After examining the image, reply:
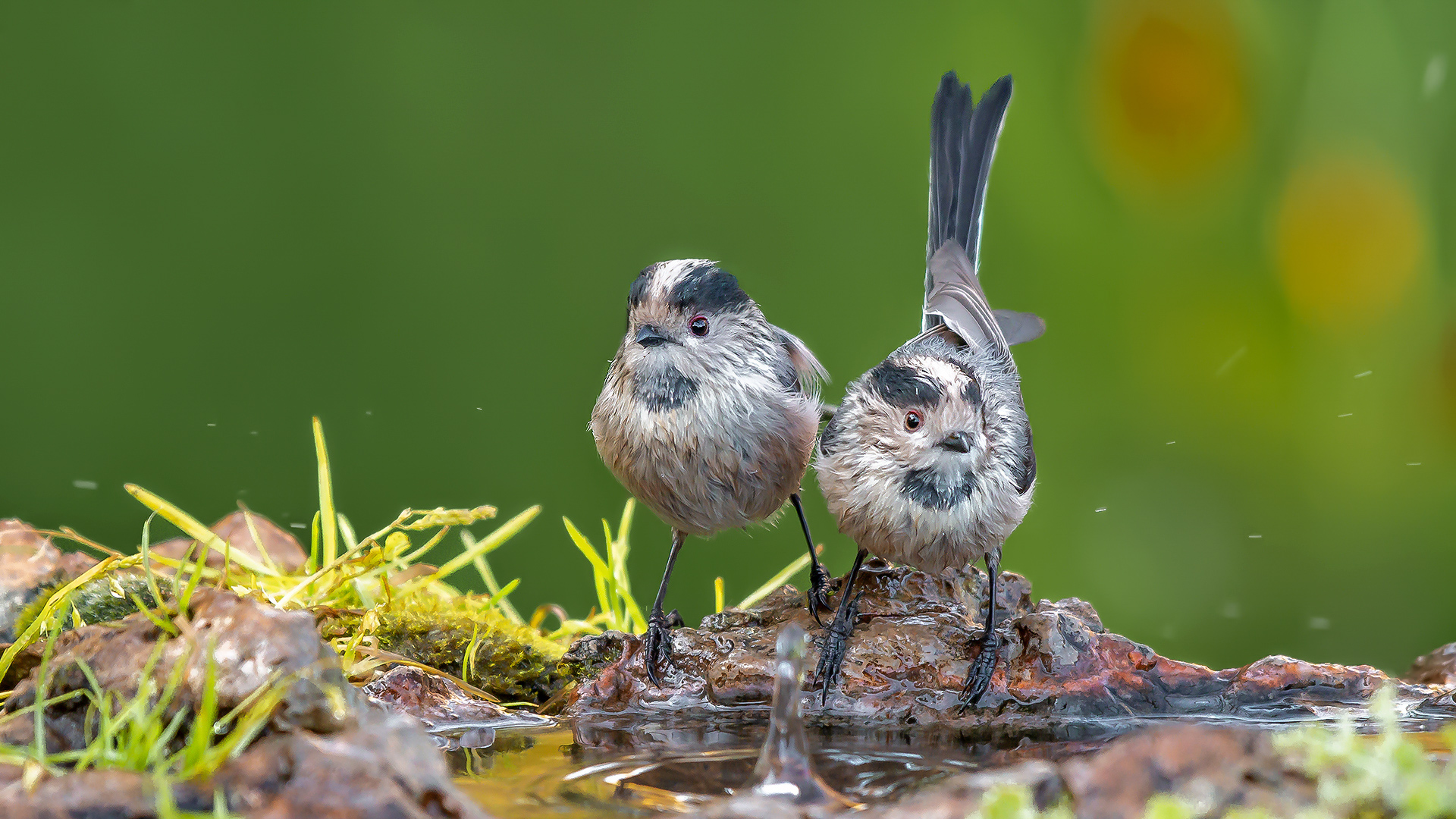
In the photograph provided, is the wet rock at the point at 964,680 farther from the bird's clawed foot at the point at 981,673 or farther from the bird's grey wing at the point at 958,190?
the bird's grey wing at the point at 958,190

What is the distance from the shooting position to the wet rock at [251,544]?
3939 mm

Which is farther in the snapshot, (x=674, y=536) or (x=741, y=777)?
(x=674, y=536)

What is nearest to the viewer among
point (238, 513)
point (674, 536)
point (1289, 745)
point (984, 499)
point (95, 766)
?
point (1289, 745)

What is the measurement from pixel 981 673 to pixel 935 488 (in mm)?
478

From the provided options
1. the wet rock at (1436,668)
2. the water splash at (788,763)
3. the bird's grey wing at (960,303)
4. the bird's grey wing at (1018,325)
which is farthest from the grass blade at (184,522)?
the wet rock at (1436,668)

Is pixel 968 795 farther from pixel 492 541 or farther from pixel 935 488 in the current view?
pixel 492 541

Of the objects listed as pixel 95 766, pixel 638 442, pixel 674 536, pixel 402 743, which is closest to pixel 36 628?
pixel 95 766

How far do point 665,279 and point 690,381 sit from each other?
0.30 m

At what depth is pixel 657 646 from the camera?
124 inches

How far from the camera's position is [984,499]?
2.99 meters

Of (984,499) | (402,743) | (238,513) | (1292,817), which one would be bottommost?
(402,743)

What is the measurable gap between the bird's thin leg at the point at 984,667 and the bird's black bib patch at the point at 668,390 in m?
0.99

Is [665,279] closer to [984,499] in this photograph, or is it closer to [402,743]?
[984,499]

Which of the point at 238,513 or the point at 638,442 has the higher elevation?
the point at 638,442
